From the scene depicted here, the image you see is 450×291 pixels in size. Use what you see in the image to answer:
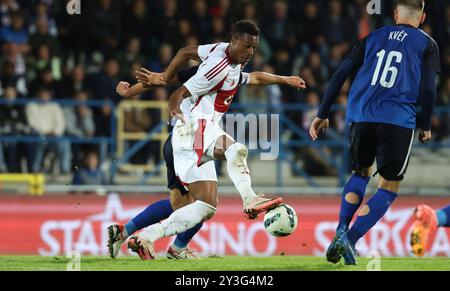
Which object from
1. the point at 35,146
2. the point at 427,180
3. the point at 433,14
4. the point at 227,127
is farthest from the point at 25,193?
the point at 433,14

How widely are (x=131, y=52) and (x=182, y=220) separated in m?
8.18

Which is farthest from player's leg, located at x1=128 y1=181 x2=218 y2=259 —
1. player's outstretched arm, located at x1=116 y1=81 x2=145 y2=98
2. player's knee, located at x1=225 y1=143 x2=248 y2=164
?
player's outstretched arm, located at x1=116 y1=81 x2=145 y2=98

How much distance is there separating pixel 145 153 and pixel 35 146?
1.60 metres

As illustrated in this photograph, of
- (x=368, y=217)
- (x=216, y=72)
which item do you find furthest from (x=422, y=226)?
(x=216, y=72)

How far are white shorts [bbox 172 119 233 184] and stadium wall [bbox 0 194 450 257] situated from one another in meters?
4.60

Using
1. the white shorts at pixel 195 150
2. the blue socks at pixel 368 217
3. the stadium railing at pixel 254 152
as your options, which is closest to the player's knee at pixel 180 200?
the white shorts at pixel 195 150

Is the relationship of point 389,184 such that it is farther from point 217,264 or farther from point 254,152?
point 254,152

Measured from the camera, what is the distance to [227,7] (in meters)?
17.6

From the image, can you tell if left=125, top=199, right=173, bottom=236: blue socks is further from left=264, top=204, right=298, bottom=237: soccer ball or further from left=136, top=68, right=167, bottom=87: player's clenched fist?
left=264, top=204, right=298, bottom=237: soccer ball

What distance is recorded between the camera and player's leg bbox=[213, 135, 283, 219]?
7.96 m

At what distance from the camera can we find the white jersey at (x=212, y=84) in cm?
870
